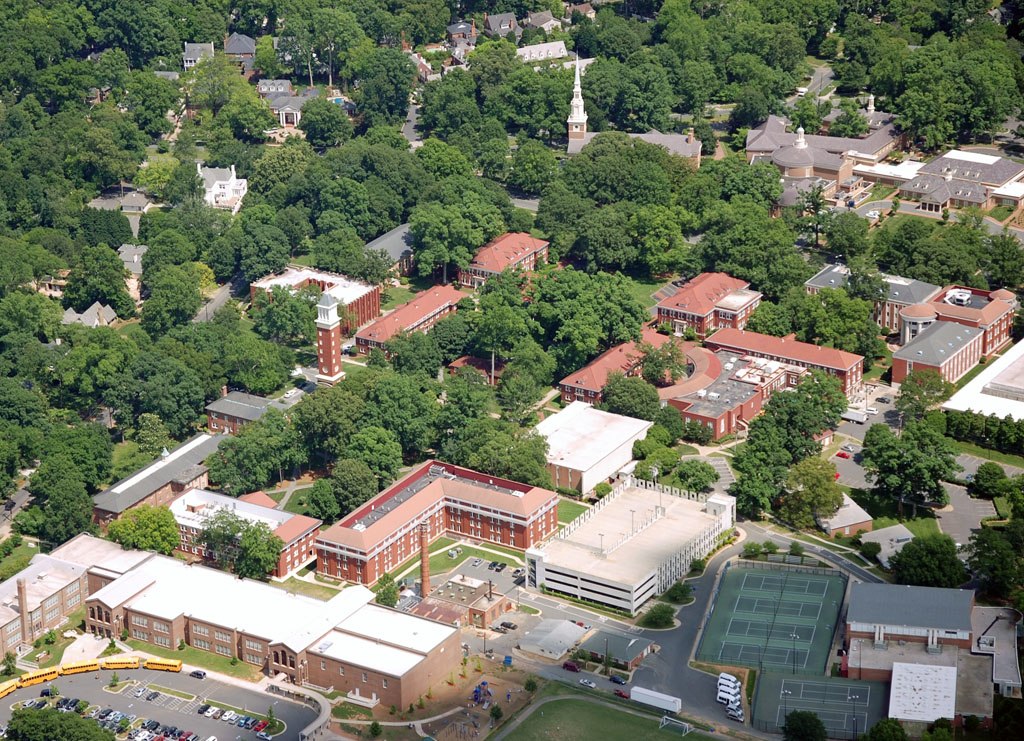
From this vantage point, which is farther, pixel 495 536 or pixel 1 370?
pixel 1 370

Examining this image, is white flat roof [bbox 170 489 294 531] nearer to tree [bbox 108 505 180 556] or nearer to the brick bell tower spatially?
tree [bbox 108 505 180 556]

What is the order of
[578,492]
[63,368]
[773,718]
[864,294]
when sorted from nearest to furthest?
[773,718] < [578,492] < [63,368] < [864,294]

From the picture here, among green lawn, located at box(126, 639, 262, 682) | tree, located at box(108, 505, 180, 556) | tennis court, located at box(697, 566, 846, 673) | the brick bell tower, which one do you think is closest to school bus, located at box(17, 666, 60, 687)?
green lawn, located at box(126, 639, 262, 682)

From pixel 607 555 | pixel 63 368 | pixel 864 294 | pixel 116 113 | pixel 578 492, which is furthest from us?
pixel 116 113

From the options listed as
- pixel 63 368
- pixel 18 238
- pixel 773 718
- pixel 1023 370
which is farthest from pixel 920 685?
pixel 18 238

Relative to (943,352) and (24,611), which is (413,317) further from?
(24,611)

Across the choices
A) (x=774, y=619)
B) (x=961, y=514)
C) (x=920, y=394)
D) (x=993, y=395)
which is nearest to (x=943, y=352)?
(x=993, y=395)

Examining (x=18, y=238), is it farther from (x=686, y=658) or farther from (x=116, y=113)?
(x=686, y=658)
